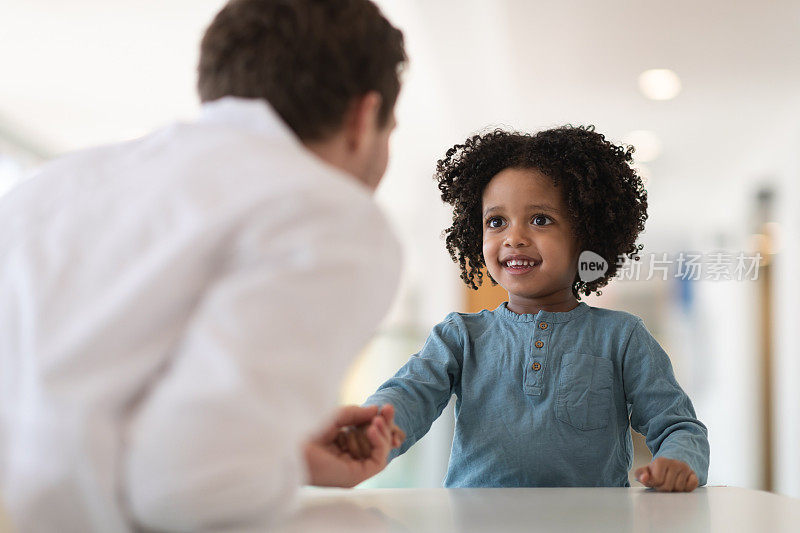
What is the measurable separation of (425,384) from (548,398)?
0.17 metres

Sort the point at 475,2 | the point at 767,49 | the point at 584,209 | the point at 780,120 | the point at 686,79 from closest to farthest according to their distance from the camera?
the point at 584,209 < the point at 475,2 < the point at 767,49 < the point at 686,79 < the point at 780,120

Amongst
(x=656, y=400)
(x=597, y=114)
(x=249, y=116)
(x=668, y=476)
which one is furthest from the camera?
(x=597, y=114)

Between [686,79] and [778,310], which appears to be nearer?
[686,79]

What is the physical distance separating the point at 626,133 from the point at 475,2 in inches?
75.5

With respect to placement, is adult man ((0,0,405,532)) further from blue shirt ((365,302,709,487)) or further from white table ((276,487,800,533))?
blue shirt ((365,302,709,487))

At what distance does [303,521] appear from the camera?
0.65 metres

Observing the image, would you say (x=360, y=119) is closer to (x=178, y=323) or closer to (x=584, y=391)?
(x=178, y=323)

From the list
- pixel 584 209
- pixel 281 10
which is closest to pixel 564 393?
pixel 584 209

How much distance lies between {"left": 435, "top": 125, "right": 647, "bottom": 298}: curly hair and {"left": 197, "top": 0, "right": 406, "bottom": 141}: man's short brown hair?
0.60 metres

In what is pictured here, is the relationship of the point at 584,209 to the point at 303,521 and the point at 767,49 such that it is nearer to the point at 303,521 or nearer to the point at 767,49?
the point at 303,521

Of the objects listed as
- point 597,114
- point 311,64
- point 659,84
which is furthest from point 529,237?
point 597,114

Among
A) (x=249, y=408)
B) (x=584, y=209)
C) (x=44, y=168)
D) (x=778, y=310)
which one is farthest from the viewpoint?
(x=778, y=310)

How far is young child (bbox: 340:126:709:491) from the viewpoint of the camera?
1.07 meters

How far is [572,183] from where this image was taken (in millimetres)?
1214
